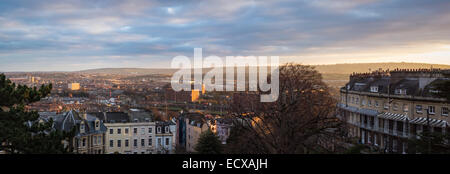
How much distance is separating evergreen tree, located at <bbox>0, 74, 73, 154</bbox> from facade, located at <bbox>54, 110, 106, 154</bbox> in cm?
2066


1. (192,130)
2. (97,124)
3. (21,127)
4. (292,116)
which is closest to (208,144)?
(292,116)

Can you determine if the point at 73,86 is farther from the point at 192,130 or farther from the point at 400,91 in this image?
the point at 400,91

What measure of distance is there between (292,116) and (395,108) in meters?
19.8

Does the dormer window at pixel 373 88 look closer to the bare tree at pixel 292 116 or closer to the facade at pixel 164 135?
the bare tree at pixel 292 116

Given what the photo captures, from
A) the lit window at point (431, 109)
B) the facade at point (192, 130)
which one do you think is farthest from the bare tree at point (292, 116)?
the facade at point (192, 130)

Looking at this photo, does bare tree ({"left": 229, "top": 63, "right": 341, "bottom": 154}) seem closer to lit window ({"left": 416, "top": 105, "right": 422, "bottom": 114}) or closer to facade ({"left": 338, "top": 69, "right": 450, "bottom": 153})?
facade ({"left": 338, "top": 69, "right": 450, "bottom": 153})

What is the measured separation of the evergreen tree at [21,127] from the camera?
16562mm

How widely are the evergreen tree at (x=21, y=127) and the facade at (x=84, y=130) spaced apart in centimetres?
2066

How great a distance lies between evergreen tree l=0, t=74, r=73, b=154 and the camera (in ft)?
54.3

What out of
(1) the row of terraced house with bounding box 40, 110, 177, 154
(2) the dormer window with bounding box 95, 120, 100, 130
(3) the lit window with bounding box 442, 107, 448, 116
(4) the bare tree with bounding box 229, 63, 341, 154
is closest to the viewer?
(4) the bare tree with bounding box 229, 63, 341, 154

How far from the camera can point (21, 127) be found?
17625mm

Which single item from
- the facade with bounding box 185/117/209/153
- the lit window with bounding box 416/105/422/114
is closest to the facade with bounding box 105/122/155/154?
the facade with bounding box 185/117/209/153
